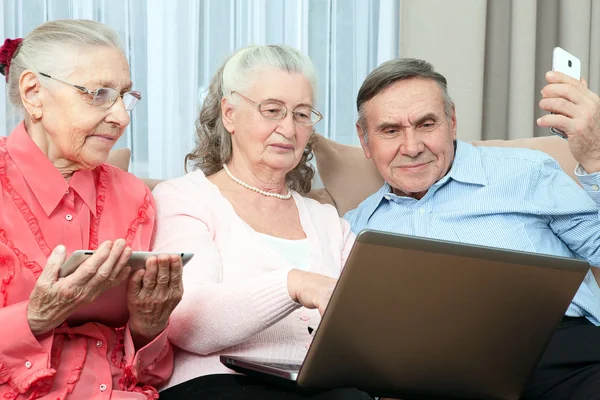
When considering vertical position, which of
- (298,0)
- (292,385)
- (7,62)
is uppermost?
(298,0)

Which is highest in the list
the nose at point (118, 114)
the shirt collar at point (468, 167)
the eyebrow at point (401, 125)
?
the nose at point (118, 114)

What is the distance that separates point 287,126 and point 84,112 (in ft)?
1.75

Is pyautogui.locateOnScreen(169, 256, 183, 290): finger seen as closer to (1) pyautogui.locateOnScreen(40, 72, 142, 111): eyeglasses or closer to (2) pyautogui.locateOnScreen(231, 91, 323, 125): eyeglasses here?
(1) pyautogui.locateOnScreen(40, 72, 142, 111): eyeglasses

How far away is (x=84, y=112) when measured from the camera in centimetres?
149

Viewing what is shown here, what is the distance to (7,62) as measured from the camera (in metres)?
1.55

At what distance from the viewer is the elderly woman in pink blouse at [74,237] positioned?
1278 millimetres

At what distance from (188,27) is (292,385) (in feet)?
5.14

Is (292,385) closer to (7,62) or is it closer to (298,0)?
(7,62)

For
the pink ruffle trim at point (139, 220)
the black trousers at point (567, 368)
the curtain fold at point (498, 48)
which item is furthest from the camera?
the curtain fold at point (498, 48)

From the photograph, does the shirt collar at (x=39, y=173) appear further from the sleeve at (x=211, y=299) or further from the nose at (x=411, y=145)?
the nose at (x=411, y=145)

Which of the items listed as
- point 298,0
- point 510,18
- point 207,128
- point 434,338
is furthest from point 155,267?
point 510,18

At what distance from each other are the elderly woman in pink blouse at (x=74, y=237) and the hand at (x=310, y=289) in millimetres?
216

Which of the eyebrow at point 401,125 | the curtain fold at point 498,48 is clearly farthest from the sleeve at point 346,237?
the curtain fold at point 498,48

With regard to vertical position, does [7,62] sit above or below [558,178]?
above
